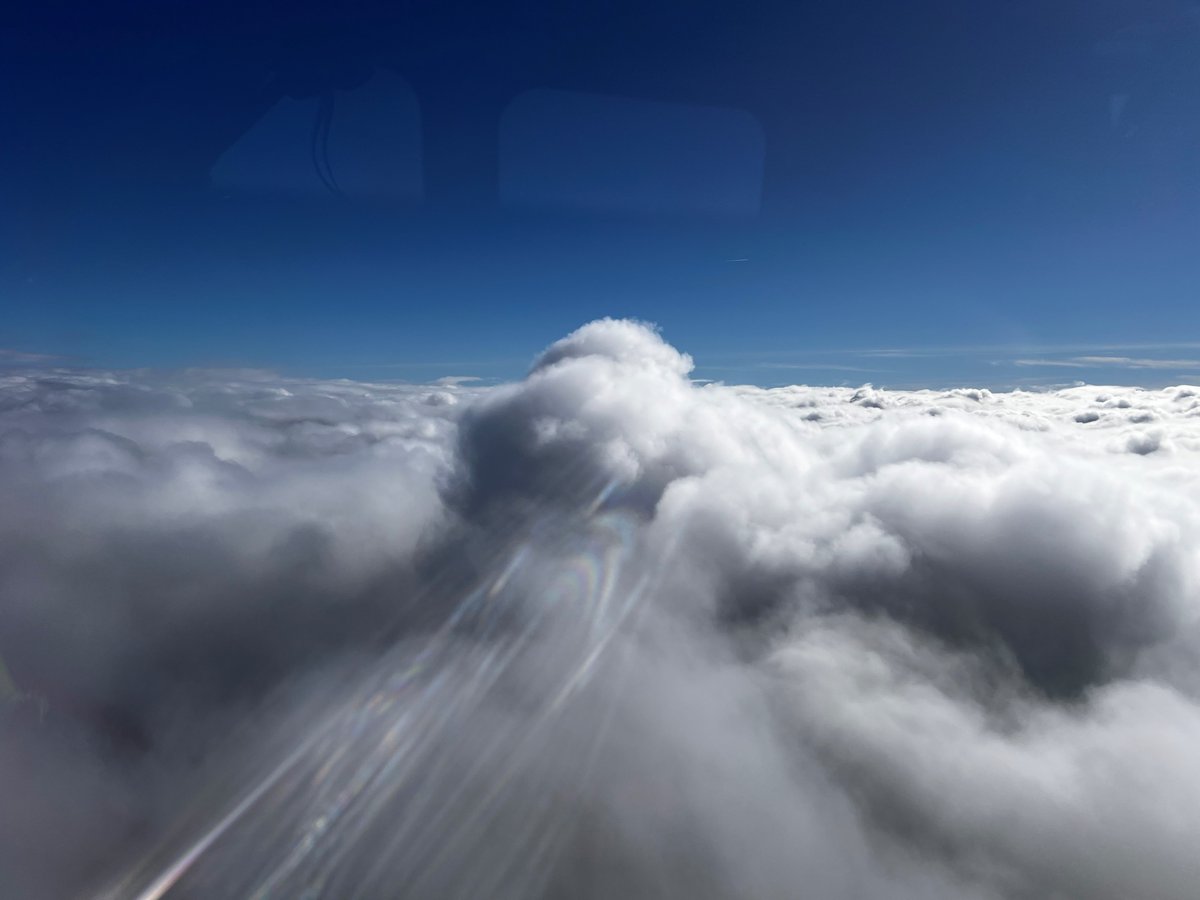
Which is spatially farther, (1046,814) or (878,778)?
(878,778)

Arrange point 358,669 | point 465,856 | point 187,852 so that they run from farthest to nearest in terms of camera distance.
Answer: point 358,669
point 187,852
point 465,856

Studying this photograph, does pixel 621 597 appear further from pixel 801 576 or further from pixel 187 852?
pixel 187 852

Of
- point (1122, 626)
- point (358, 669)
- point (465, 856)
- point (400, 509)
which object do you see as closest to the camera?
point (465, 856)

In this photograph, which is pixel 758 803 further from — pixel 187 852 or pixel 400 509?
pixel 400 509

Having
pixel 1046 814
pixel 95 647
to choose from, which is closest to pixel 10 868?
pixel 95 647

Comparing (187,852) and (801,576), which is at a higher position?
(801,576)

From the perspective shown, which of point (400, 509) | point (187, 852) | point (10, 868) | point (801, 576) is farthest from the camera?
point (400, 509)

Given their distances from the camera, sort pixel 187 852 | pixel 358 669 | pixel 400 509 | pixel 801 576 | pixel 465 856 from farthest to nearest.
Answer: pixel 400 509 < pixel 801 576 < pixel 358 669 < pixel 187 852 < pixel 465 856

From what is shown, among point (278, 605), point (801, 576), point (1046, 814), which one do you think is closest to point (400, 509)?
point (278, 605)

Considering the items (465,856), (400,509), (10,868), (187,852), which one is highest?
(400,509)
